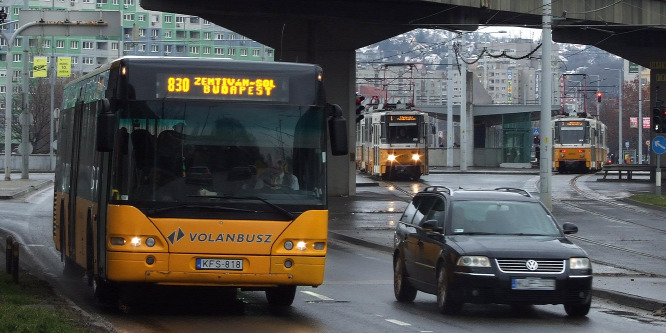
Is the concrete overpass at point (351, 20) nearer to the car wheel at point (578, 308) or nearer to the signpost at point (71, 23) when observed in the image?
the signpost at point (71, 23)

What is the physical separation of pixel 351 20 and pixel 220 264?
2554 centimetres

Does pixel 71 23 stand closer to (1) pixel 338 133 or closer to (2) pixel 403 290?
(2) pixel 403 290

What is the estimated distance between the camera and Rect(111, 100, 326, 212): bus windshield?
42.0 feet

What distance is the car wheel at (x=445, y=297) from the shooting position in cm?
1355

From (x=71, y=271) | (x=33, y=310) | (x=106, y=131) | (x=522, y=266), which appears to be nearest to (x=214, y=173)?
(x=106, y=131)

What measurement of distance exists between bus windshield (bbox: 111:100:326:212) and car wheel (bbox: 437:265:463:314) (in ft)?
6.04

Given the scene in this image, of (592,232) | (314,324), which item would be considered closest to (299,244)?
(314,324)

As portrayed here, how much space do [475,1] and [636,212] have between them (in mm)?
8274

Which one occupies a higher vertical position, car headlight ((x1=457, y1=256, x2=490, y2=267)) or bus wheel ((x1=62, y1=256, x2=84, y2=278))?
car headlight ((x1=457, y1=256, x2=490, y2=267))

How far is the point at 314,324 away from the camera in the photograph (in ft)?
41.8

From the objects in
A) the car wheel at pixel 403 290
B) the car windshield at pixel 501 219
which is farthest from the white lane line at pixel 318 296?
the car windshield at pixel 501 219

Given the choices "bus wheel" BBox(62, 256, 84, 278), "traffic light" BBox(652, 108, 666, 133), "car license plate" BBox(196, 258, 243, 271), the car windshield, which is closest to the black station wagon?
the car windshield

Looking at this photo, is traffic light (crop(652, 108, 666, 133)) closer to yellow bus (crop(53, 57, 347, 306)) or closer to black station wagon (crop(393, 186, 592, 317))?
black station wagon (crop(393, 186, 592, 317))

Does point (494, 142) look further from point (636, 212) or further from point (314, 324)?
point (314, 324)
